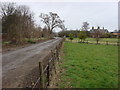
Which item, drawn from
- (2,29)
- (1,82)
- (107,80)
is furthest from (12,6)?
(107,80)

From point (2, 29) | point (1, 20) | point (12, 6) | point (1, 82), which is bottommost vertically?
point (1, 82)

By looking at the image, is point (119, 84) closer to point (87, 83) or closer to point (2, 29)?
point (87, 83)

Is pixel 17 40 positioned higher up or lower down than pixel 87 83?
higher up

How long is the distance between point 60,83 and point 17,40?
1974 cm

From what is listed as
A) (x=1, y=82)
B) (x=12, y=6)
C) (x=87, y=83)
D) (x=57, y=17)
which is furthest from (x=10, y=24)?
(x=57, y=17)

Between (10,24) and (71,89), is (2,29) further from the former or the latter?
(71,89)

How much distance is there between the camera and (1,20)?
2417 centimetres

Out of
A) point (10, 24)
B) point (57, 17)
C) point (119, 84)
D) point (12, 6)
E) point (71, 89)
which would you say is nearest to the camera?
A: point (71, 89)

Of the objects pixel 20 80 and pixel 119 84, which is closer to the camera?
pixel 119 84

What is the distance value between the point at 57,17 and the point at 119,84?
55.0 m

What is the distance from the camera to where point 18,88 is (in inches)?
178

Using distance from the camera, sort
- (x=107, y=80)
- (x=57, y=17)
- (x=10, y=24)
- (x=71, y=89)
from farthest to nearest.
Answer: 1. (x=57, y=17)
2. (x=10, y=24)
3. (x=107, y=80)
4. (x=71, y=89)

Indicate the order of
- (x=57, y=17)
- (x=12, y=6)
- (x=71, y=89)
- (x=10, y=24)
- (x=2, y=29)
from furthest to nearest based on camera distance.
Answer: (x=57, y=17), (x=12, y=6), (x=2, y=29), (x=10, y=24), (x=71, y=89)

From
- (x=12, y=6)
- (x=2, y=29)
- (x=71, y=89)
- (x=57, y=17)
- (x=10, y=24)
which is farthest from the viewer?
(x=57, y=17)
